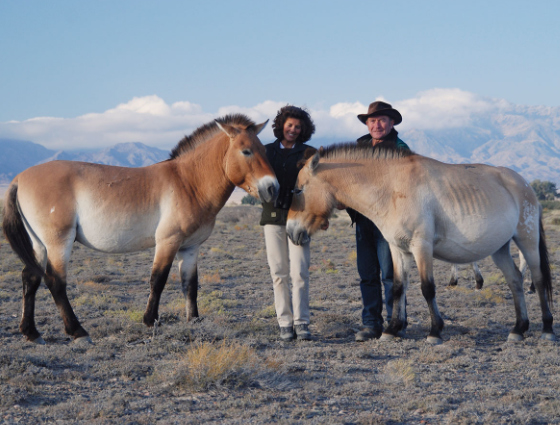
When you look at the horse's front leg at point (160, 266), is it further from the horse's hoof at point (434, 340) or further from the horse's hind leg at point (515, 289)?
the horse's hind leg at point (515, 289)

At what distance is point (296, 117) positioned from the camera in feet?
21.3

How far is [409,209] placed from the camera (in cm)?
612

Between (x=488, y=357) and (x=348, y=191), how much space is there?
238 cm

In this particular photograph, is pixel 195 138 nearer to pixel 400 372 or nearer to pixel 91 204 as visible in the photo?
pixel 91 204

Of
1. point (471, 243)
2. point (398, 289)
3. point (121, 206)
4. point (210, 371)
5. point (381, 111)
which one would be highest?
point (381, 111)

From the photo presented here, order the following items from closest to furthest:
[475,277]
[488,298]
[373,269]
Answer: [373,269] → [488,298] → [475,277]

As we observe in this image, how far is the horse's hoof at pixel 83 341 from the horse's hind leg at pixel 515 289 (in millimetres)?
4951

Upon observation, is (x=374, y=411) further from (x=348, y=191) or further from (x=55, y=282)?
(x=55, y=282)

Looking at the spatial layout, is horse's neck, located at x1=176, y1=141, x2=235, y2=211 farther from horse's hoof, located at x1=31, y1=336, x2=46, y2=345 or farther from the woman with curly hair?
horse's hoof, located at x1=31, y1=336, x2=46, y2=345

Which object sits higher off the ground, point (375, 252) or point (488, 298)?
point (375, 252)

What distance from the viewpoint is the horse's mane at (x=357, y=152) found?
6.52 m

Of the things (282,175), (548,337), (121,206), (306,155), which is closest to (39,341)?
(121,206)

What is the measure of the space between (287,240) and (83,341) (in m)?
2.63

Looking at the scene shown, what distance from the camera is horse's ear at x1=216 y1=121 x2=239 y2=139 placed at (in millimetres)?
6363
